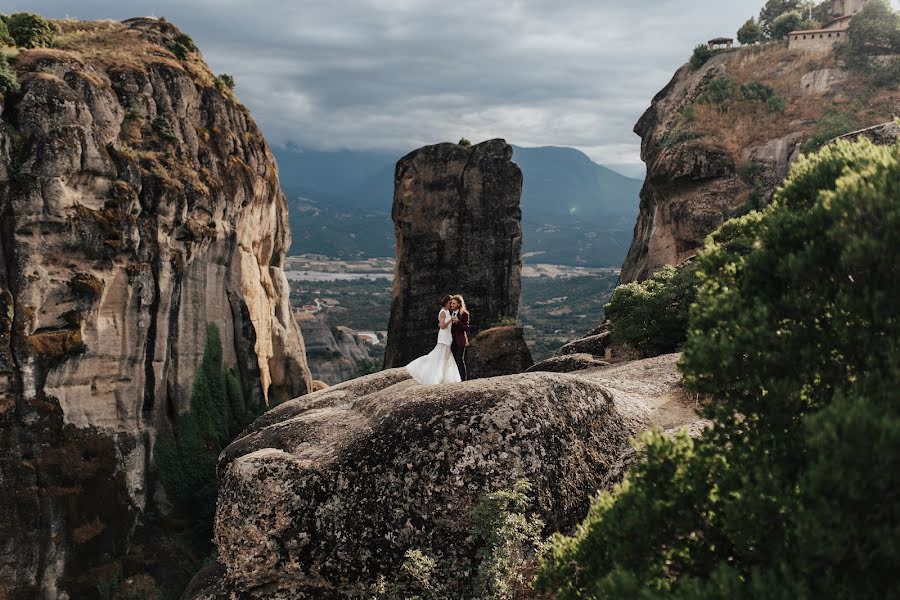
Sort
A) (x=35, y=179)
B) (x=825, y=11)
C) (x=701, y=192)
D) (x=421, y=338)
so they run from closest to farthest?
(x=35, y=179)
(x=701, y=192)
(x=421, y=338)
(x=825, y=11)

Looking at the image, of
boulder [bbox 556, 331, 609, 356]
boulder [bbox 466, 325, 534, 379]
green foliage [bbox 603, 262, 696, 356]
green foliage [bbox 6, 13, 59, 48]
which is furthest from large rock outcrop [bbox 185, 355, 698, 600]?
green foliage [bbox 6, 13, 59, 48]

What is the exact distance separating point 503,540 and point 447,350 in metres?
7.35

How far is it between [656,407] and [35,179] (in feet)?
115

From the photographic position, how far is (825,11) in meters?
76.7

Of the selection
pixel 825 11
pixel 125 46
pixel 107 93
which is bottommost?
pixel 107 93

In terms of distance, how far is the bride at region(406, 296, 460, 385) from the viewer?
17078 mm

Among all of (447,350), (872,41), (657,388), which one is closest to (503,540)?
(447,350)

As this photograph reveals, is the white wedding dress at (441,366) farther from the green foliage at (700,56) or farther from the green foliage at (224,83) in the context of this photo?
the green foliage at (700,56)

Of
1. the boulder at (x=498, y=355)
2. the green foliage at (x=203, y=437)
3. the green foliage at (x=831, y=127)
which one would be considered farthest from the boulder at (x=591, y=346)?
the green foliage at (x=831, y=127)

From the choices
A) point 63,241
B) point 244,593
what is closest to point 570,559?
point 244,593

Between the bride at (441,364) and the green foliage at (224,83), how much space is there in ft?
133

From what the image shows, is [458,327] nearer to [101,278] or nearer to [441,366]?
[441,366]

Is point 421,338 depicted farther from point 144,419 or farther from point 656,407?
point 656,407

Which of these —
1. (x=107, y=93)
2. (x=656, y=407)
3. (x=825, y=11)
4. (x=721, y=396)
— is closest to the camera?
(x=721, y=396)
